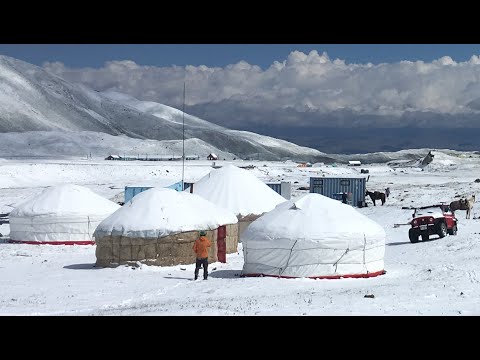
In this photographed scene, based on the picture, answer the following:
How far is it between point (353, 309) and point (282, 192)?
2878 centimetres

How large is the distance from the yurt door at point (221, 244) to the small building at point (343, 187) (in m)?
20.7

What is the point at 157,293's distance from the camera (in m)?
17.8

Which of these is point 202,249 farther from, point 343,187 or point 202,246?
point 343,187

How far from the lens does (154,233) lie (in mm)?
23094

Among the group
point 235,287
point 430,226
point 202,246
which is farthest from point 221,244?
point 430,226

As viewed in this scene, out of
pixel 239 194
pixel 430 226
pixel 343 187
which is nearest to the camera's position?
pixel 430 226

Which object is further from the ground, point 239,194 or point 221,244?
point 239,194

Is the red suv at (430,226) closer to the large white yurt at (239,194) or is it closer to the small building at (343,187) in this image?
the large white yurt at (239,194)

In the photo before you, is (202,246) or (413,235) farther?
(413,235)

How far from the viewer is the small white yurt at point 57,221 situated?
99.9 feet

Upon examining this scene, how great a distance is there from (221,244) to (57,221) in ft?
27.3

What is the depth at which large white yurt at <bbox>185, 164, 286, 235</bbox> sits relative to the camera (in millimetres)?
30953
